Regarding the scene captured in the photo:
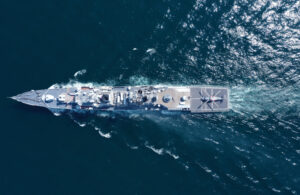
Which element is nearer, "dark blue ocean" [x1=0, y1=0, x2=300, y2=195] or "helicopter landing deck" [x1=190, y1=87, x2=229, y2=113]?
"dark blue ocean" [x1=0, y1=0, x2=300, y2=195]

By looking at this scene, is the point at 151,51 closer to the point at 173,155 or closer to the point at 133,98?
the point at 133,98

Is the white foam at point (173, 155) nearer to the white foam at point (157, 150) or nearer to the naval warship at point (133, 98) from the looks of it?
the white foam at point (157, 150)

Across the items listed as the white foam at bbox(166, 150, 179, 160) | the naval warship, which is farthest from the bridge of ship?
the white foam at bbox(166, 150, 179, 160)

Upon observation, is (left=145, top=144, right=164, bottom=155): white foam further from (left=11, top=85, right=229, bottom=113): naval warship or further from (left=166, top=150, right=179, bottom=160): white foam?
(left=11, top=85, right=229, bottom=113): naval warship

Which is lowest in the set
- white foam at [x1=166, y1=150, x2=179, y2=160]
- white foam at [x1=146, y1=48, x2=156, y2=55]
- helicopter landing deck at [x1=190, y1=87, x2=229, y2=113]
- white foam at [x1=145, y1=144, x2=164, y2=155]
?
white foam at [x1=166, y1=150, x2=179, y2=160]

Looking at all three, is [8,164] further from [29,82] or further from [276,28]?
[276,28]

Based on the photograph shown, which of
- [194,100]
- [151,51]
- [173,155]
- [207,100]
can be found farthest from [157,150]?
[151,51]
